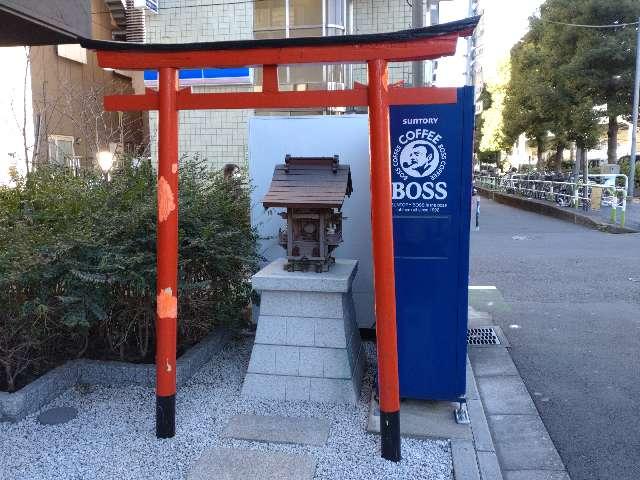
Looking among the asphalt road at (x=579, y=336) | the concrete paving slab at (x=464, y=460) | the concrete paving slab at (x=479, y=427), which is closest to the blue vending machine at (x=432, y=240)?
the concrete paving slab at (x=479, y=427)

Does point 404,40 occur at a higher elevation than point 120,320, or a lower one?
higher

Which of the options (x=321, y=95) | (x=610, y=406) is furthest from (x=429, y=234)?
(x=610, y=406)

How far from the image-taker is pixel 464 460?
132 inches

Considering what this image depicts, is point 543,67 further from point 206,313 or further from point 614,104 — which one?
point 206,313

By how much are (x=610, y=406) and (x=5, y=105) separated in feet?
37.6

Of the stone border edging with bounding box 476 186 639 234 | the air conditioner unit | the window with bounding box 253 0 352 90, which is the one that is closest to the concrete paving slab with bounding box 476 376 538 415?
the window with bounding box 253 0 352 90

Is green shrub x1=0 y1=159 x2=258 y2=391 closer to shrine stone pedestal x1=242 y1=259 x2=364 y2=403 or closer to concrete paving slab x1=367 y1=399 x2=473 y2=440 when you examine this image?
shrine stone pedestal x1=242 y1=259 x2=364 y2=403

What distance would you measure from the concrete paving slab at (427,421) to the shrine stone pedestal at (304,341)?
36 cm

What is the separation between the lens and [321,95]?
10.8 feet

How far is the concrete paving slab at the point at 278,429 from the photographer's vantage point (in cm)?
360

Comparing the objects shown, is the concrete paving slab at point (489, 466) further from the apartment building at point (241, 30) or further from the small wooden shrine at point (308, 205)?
the apartment building at point (241, 30)

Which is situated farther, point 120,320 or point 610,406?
point 120,320

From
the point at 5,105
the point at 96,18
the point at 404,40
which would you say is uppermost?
the point at 96,18

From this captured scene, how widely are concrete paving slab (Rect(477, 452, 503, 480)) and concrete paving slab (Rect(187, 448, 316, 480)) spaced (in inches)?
39.2
